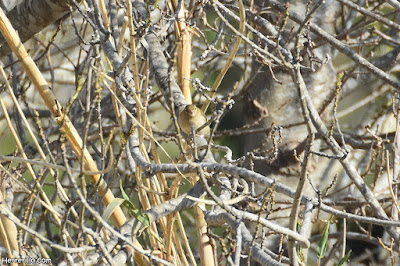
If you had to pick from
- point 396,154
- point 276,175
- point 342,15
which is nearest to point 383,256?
point 276,175

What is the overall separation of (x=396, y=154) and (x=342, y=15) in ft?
2.79

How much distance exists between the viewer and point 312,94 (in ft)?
7.14

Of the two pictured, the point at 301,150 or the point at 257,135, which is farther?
the point at 257,135

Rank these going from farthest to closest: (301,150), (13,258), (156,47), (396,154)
→ (301,150), (396,154), (156,47), (13,258)

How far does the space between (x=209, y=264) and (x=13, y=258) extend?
1.31 feet

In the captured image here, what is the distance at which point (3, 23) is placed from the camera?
3.14ft

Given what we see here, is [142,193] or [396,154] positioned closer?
[142,193]

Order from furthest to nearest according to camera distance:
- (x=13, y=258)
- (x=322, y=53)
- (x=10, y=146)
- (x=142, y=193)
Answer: (x=10, y=146)
(x=322, y=53)
(x=142, y=193)
(x=13, y=258)

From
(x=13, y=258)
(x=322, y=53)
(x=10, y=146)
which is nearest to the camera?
(x=13, y=258)

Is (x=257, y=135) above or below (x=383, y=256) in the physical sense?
above

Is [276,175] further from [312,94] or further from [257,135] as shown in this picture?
[312,94]

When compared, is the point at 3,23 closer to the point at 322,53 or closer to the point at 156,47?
the point at 156,47

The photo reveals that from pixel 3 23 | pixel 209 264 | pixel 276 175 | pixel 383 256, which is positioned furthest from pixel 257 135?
pixel 3 23

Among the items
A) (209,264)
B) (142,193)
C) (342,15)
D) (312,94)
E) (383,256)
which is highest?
(342,15)
